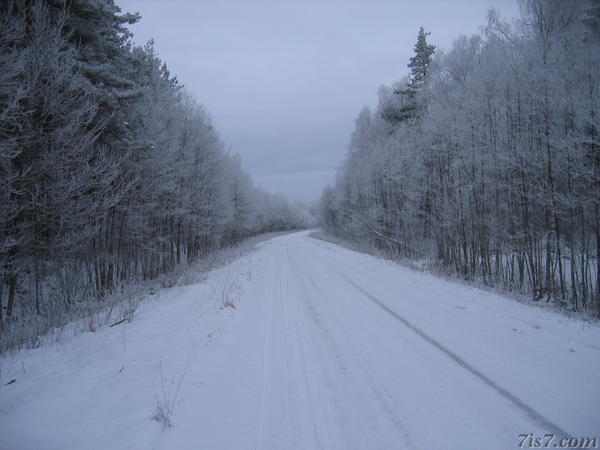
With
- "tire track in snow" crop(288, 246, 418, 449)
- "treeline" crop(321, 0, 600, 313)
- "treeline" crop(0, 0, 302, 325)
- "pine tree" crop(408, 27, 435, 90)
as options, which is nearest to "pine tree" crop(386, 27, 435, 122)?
"pine tree" crop(408, 27, 435, 90)

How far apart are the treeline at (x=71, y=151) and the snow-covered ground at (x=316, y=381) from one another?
3888 millimetres

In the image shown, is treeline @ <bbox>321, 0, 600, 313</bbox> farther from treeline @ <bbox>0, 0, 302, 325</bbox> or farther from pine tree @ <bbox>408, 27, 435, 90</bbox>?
treeline @ <bbox>0, 0, 302, 325</bbox>

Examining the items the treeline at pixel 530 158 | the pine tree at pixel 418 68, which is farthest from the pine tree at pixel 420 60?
the treeline at pixel 530 158

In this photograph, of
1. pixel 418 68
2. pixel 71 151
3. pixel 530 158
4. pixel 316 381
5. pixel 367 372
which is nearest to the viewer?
pixel 316 381

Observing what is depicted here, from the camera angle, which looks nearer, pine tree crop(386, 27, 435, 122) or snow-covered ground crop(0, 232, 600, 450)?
snow-covered ground crop(0, 232, 600, 450)

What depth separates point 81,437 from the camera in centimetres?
245

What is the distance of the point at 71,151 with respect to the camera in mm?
7043

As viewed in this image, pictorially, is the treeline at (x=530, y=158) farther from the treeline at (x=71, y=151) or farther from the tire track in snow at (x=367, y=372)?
the treeline at (x=71, y=151)

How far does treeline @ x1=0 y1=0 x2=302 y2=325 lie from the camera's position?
6.35 metres

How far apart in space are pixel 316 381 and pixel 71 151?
830cm

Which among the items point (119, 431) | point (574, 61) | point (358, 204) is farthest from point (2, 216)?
point (358, 204)

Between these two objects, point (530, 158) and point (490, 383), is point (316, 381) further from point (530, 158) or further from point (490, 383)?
point (530, 158)

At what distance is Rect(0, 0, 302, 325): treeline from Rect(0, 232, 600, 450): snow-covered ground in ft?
12.8

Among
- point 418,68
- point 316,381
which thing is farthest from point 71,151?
point 418,68
